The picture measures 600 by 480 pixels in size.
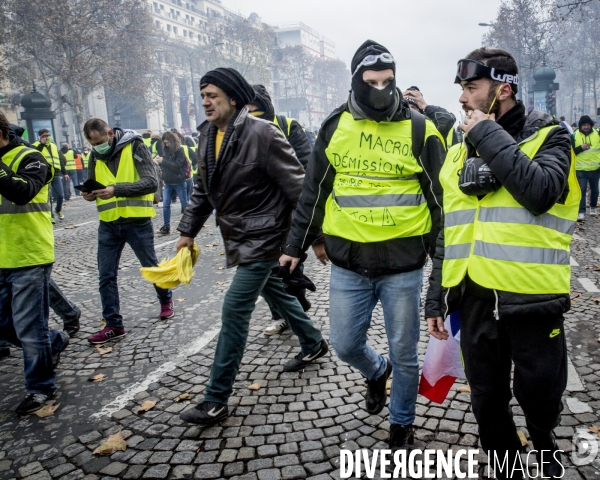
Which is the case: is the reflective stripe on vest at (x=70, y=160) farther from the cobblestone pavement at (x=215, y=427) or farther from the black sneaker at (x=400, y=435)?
the black sneaker at (x=400, y=435)

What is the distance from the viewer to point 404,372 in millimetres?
2916

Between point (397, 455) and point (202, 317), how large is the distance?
10.2ft

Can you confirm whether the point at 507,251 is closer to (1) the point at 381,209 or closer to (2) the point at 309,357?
(1) the point at 381,209

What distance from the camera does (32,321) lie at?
3.85 metres

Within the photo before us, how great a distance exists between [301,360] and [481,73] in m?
2.67

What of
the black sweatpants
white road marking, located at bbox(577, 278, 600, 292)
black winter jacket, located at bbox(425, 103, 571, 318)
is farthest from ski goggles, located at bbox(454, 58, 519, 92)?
white road marking, located at bbox(577, 278, 600, 292)

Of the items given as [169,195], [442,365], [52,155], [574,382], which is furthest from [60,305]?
[52,155]

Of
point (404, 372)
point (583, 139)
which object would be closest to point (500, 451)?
point (404, 372)

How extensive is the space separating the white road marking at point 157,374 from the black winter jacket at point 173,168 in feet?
22.7

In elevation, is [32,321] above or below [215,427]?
above

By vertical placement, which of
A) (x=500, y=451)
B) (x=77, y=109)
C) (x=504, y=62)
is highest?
(x=77, y=109)

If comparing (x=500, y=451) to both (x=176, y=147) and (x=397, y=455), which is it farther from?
(x=176, y=147)

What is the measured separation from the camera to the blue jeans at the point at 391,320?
9.24 feet

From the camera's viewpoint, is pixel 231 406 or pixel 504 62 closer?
pixel 504 62
